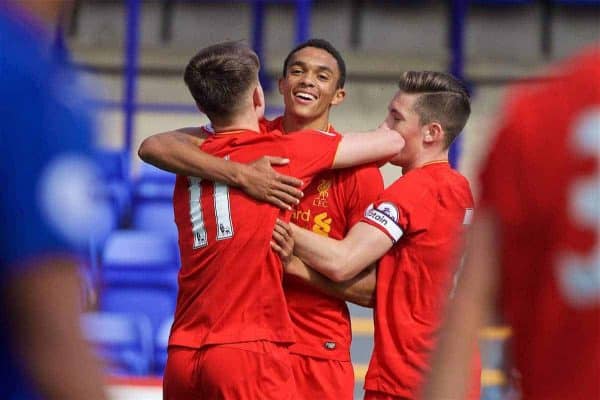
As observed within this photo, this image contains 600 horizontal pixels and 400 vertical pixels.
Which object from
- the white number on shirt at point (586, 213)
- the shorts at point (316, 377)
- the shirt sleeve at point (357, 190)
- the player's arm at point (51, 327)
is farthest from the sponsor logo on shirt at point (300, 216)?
the player's arm at point (51, 327)

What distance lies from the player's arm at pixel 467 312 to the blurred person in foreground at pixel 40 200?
0.56m

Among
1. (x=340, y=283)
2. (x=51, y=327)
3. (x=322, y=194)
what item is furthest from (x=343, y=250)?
(x=51, y=327)

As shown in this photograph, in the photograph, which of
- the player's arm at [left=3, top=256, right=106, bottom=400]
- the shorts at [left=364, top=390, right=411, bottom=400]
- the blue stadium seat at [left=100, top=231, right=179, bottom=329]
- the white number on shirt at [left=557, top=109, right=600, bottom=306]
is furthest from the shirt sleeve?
the blue stadium seat at [left=100, top=231, right=179, bottom=329]

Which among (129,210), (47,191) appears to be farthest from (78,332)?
(129,210)

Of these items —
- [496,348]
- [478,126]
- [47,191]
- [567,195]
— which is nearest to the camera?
[47,191]

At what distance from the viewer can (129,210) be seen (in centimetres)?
928

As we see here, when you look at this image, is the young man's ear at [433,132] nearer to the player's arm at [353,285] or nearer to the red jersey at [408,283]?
the red jersey at [408,283]

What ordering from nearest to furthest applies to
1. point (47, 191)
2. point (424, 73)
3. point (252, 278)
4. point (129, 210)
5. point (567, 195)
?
1. point (47, 191)
2. point (567, 195)
3. point (252, 278)
4. point (424, 73)
5. point (129, 210)

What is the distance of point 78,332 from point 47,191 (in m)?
0.19

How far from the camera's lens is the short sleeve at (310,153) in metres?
3.58

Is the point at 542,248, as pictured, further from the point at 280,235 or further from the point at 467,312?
the point at 280,235

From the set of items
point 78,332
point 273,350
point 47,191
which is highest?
point 47,191

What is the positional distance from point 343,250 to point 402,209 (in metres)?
0.23

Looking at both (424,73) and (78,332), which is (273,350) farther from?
(78,332)
